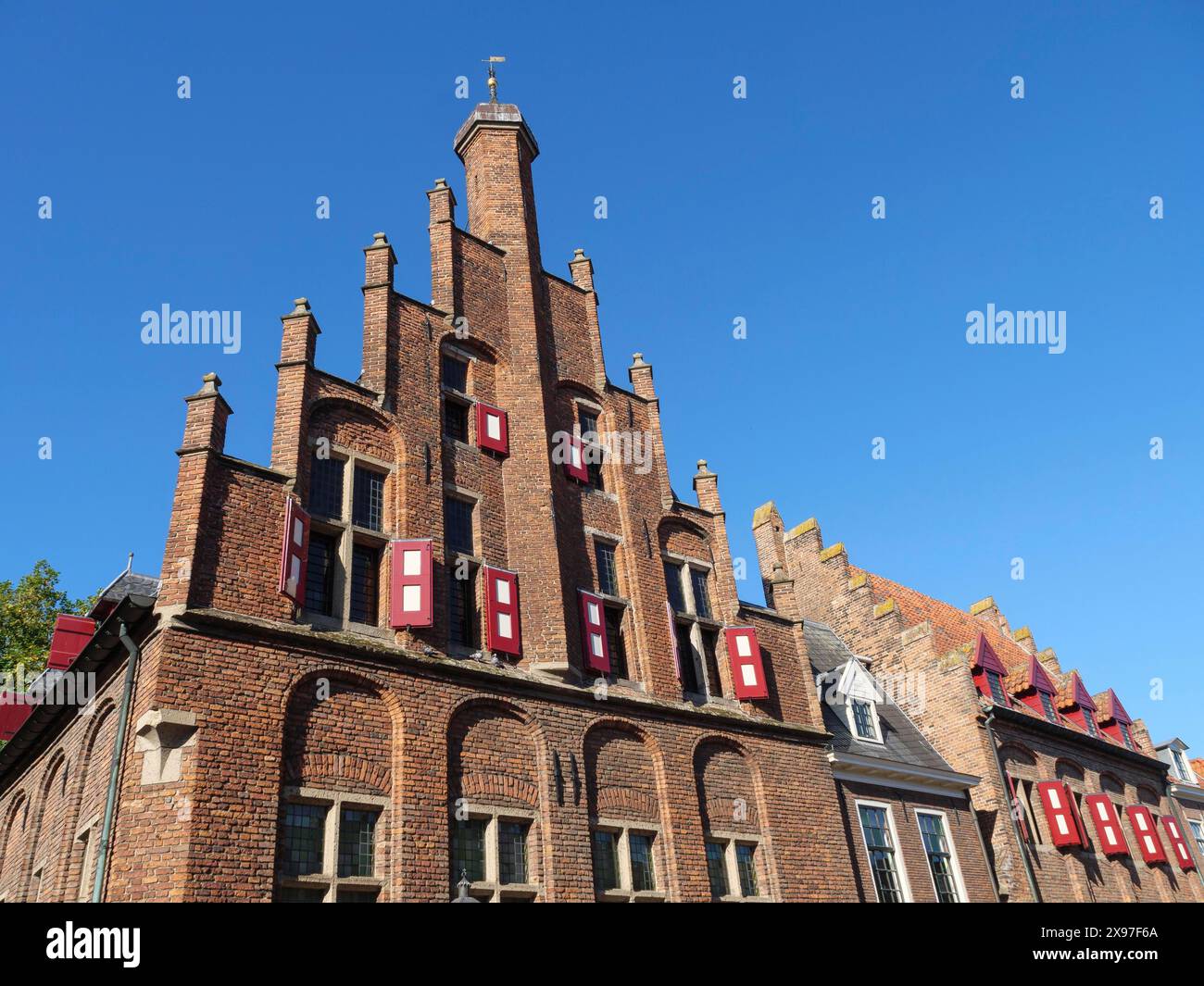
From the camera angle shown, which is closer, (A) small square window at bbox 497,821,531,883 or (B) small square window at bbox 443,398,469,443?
(A) small square window at bbox 497,821,531,883

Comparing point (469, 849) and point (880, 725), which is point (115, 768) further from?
point (880, 725)

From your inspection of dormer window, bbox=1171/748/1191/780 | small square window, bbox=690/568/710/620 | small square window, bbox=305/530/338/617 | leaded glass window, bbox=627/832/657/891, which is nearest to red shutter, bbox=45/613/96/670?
small square window, bbox=305/530/338/617

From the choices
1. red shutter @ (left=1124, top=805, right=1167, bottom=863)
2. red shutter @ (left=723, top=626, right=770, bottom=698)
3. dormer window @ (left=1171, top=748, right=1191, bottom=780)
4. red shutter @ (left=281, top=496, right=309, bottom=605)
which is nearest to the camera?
red shutter @ (left=281, top=496, right=309, bottom=605)

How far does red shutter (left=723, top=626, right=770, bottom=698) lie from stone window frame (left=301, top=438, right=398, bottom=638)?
7.72 meters

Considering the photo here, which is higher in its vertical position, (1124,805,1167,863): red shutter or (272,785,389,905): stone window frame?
(1124,805,1167,863): red shutter

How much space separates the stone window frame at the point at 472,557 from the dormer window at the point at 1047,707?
21756 millimetres

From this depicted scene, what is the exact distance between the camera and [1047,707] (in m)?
30.6

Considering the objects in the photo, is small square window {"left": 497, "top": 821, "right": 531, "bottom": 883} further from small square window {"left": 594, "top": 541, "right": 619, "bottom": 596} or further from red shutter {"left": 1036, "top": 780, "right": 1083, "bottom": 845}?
red shutter {"left": 1036, "top": 780, "right": 1083, "bottom": 845}

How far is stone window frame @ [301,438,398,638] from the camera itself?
14.5 m

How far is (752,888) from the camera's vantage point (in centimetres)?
1733

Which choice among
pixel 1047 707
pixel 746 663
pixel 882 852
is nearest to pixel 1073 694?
pixel 1047 707

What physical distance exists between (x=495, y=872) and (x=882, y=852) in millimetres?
10510

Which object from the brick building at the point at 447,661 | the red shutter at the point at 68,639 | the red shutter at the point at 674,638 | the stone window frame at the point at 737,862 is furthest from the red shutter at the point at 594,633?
the red shutter at the point at 68,639
